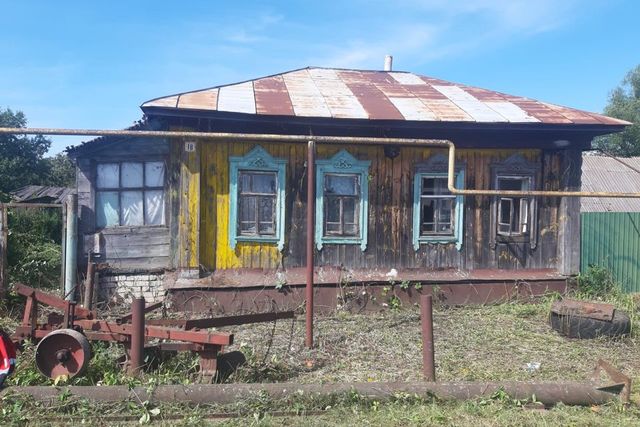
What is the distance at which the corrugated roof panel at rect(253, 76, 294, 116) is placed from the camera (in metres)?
8.14

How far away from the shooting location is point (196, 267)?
8.28 meters

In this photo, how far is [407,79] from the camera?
11320mm

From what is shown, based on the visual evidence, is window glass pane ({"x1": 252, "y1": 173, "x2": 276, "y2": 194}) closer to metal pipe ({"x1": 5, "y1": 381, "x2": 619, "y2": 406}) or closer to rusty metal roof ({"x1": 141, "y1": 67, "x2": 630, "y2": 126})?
rusty metal roof ({"x1": 141, "y1": 67, "x2": 630, "y2": 126})

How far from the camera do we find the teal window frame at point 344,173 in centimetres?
870

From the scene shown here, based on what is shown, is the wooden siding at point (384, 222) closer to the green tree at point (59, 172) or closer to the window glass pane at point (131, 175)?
the window glass pane at point (131, 175)

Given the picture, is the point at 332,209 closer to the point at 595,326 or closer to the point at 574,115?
the point at 595,326

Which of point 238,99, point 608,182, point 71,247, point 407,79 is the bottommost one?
point 71,247

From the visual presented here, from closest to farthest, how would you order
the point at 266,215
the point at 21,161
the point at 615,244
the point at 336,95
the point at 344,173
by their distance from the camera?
the point at 266,215 < the point at 344,173 < the point at 336,95 < the point at 615,244 < the point at 21,161

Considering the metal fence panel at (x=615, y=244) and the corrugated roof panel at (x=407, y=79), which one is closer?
the metal fence panel at (x=615, y=244)

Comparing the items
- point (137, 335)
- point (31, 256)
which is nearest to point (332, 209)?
point (137, 335)

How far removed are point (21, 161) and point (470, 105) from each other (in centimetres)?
2567

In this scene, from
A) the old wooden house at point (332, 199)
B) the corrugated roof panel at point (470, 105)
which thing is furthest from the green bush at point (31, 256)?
the corrugated roof panel at point (470, 105)

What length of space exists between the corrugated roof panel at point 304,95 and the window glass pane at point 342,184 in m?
1.21

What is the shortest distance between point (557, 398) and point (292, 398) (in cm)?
246
